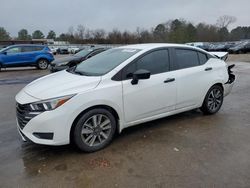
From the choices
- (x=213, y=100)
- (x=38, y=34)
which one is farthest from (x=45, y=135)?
(x=38, y=34)

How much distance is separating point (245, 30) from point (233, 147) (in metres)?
94.5

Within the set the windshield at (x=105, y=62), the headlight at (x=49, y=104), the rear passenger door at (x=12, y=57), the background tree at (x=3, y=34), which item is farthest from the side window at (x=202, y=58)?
the background tree at (x=3, y=34)

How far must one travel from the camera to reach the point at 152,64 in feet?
14.4

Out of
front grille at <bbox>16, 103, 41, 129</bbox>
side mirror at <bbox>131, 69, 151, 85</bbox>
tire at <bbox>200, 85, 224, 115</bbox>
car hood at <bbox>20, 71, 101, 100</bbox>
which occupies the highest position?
side mirror at <bbox>131, 69, 151, 85</bbox>

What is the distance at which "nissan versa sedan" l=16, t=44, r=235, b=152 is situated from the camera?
3.42m

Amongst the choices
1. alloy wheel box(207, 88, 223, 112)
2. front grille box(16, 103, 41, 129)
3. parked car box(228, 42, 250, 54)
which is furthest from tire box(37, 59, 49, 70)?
parked car box(228, 42, 250, 54)

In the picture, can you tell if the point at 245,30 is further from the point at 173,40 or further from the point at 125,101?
the point at 125,101

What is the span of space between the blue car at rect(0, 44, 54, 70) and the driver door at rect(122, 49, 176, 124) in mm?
13253

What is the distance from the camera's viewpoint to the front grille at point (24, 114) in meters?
3.41

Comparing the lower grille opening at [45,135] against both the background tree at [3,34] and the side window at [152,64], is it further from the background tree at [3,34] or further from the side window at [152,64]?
the background tree at [3,34]

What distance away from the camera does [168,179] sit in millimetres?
3047

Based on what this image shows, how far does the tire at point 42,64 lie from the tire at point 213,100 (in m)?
13.2

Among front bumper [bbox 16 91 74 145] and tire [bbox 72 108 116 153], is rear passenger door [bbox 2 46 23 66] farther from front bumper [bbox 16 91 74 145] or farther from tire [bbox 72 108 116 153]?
tire [bbox 72 108 116 153]

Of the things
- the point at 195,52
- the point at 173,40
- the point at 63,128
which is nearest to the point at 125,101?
the point at 63,128
